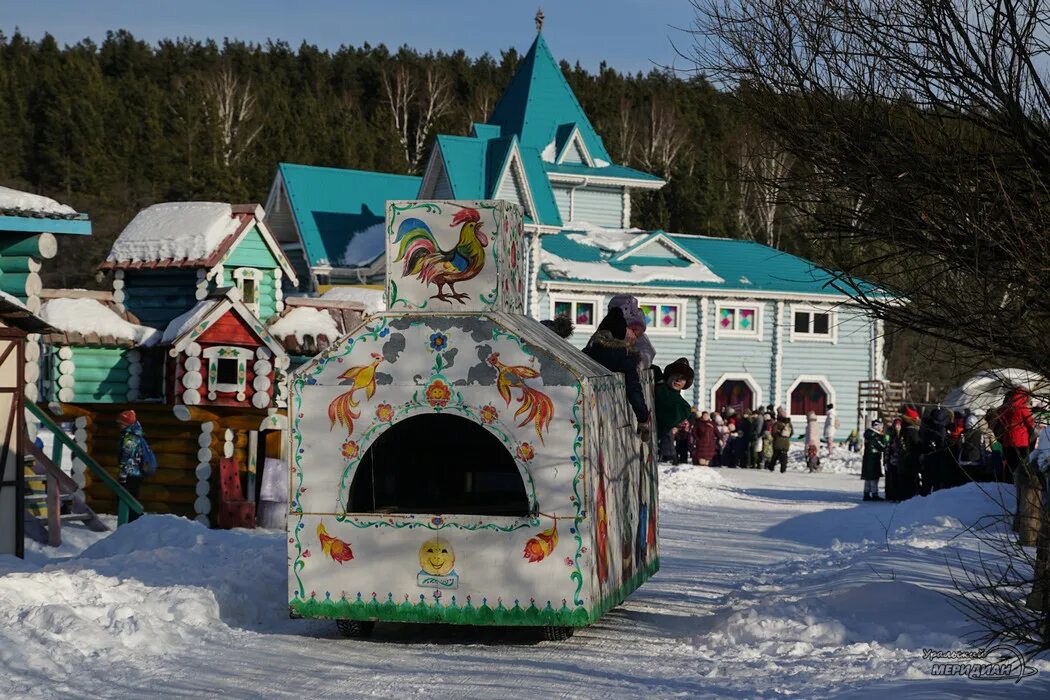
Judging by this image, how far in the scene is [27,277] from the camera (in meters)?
19.0

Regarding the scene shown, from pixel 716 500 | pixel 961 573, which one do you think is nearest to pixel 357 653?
pixel 961 573

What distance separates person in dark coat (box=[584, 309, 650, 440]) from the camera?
11.5 meters

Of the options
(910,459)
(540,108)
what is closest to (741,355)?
(540,108)

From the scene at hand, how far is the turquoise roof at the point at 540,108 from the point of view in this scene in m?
48.2

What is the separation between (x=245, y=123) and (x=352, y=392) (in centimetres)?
6758

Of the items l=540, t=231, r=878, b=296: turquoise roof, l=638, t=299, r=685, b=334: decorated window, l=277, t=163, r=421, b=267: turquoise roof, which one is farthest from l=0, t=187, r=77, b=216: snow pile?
l=638, t=299, r=685, b=334: decorated window

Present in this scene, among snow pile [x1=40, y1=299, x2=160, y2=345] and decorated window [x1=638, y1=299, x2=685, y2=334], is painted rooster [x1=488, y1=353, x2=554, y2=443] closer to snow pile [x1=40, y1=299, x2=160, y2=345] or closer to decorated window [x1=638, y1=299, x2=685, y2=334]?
snow pile [x1=40, y1=299, x2=160, y2=345]

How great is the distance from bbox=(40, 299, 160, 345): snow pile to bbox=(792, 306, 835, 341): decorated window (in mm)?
29118

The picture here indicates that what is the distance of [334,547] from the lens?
10188 mm

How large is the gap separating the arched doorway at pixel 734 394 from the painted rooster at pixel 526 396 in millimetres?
36902

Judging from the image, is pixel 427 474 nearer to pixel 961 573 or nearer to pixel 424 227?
pixel 424 227

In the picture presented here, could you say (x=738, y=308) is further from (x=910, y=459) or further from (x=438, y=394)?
(x=438, y=394)

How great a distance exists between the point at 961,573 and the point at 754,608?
9.28 ft

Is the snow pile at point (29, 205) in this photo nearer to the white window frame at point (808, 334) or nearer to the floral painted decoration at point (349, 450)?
the floral painted decoration at point (349, 450)
